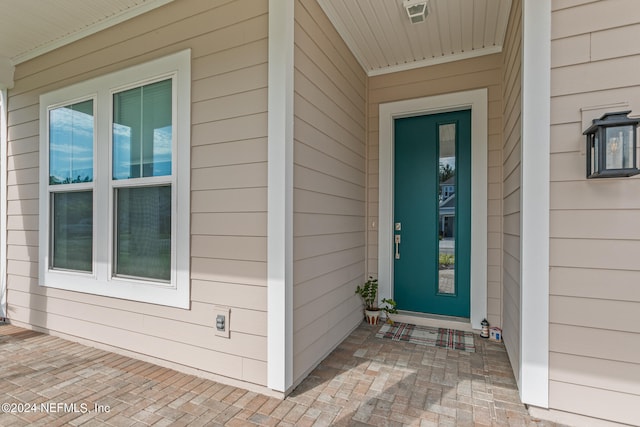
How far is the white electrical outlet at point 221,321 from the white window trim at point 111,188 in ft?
0.95

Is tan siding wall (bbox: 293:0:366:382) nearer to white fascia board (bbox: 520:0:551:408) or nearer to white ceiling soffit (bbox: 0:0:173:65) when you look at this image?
white ceiling soffit (bbox: 0:0:173:65)

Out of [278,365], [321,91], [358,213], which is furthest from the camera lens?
[358,213]

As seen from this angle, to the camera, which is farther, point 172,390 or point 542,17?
point 172,390

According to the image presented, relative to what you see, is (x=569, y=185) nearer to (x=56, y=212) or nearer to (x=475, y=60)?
(x=475, y=60)

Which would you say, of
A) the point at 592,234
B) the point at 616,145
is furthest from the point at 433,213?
the point at 616,145

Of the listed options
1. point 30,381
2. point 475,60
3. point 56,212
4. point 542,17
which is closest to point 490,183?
point 475,60

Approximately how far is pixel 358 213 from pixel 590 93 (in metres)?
2.06

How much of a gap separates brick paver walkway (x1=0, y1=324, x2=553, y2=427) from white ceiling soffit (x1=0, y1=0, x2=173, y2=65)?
9.33ft

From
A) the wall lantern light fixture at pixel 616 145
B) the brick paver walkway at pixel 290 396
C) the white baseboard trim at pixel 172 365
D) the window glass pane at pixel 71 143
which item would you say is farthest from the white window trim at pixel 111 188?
the wall lantern light fixture at pixel 616 145

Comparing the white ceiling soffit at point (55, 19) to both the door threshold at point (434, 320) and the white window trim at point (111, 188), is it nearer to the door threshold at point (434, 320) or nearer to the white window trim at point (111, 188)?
the white window trim at point (111, 188)

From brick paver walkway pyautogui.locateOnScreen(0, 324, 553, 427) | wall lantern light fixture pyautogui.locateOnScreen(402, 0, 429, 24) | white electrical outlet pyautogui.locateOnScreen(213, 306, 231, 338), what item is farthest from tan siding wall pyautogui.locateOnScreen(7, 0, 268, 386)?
wall lantern light fixture pyautogui.locateOnScreen(402, 0, 429, 24)

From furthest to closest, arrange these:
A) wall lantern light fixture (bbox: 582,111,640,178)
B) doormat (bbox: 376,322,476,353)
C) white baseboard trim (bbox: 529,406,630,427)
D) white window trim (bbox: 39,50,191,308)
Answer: doormat (bbox: 376,322,476,353) < white window trim (bbox: 39,50,191,308) < white baseboard trim (bbox: 529,406,630,427) < wall lantern light fixture (bbox: 582,111,640,178)

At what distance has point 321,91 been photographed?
8.21ft

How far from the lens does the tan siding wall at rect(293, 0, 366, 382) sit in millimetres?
2174
